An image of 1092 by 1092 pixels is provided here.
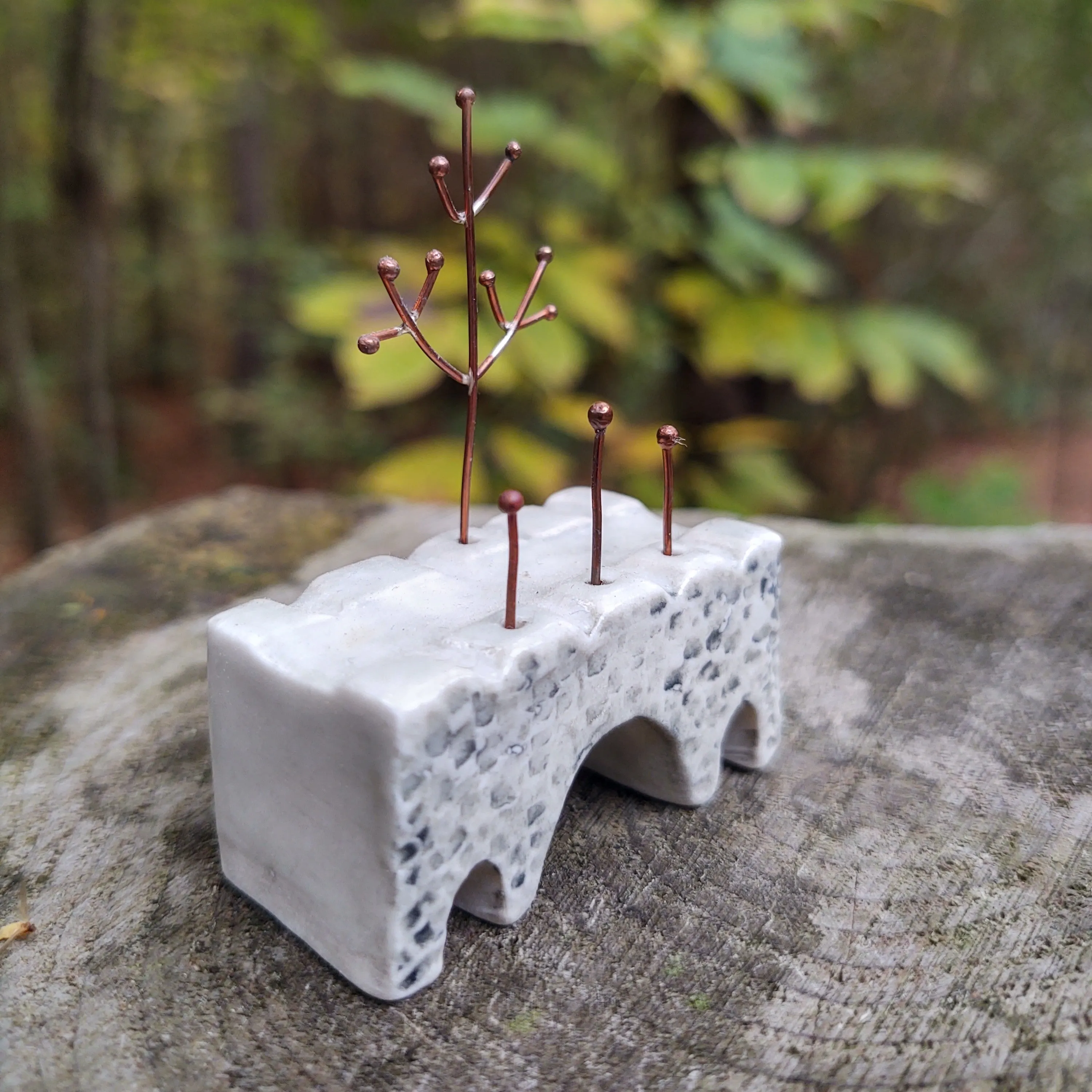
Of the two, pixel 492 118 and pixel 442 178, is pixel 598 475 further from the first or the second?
pixel 492 118

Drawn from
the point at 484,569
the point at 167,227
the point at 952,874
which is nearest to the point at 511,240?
the point at 484,569

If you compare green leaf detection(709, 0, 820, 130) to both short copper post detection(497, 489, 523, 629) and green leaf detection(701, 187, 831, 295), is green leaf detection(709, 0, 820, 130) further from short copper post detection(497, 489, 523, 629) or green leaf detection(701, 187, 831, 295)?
short copper post detection(497, 489, 523, 629)

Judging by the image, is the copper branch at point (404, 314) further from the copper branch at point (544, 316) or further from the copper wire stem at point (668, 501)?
the copper wire stem at point (668, 501)

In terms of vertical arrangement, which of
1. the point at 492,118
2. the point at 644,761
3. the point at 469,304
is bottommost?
the point at 644,761

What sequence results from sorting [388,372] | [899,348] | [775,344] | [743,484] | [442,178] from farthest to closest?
1. [743,484]
2. [899,348]
3. [775,344]
4. [388,372]
5. [442,178]

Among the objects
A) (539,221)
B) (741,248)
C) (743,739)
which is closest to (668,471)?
(743,739)

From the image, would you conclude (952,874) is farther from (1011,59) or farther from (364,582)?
(1011,59)
